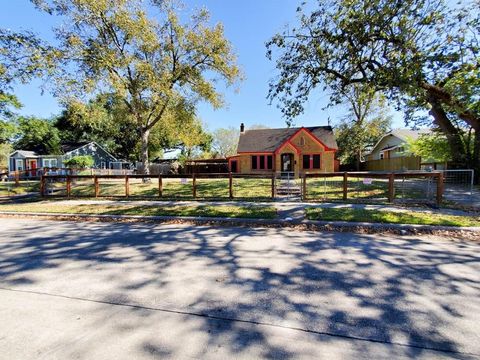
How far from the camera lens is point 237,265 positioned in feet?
14.2

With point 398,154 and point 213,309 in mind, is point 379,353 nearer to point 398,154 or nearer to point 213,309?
point 213,309

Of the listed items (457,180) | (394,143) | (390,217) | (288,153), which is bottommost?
(390,217)

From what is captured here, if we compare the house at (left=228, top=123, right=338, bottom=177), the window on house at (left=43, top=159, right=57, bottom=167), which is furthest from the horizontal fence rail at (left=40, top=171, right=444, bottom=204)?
the window on house at (left=43, top=159, right=57, bottom=167)

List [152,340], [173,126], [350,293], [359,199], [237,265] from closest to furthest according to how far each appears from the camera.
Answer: [152,340] < [350,293] < [237,265] < [359,199] < [173,126]

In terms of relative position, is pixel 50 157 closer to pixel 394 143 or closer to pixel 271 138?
pixel 271 138

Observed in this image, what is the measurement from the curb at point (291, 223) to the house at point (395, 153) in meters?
19.5

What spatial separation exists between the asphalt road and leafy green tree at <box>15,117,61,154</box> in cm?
3797

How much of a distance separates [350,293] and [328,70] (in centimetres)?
1116

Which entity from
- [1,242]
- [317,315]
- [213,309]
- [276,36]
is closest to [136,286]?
[213,309]

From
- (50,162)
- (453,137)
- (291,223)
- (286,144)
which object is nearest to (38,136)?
(50,162)

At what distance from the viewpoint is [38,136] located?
1403 inches

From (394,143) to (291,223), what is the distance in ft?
107

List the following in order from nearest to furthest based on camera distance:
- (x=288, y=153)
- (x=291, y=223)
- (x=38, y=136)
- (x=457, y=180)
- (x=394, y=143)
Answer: (x=291, y=223)
(x=457, y=180)
(x=288, y=153)
(x=394, y=143)
(x=38, y=136)

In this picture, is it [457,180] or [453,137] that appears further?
[453,137]
